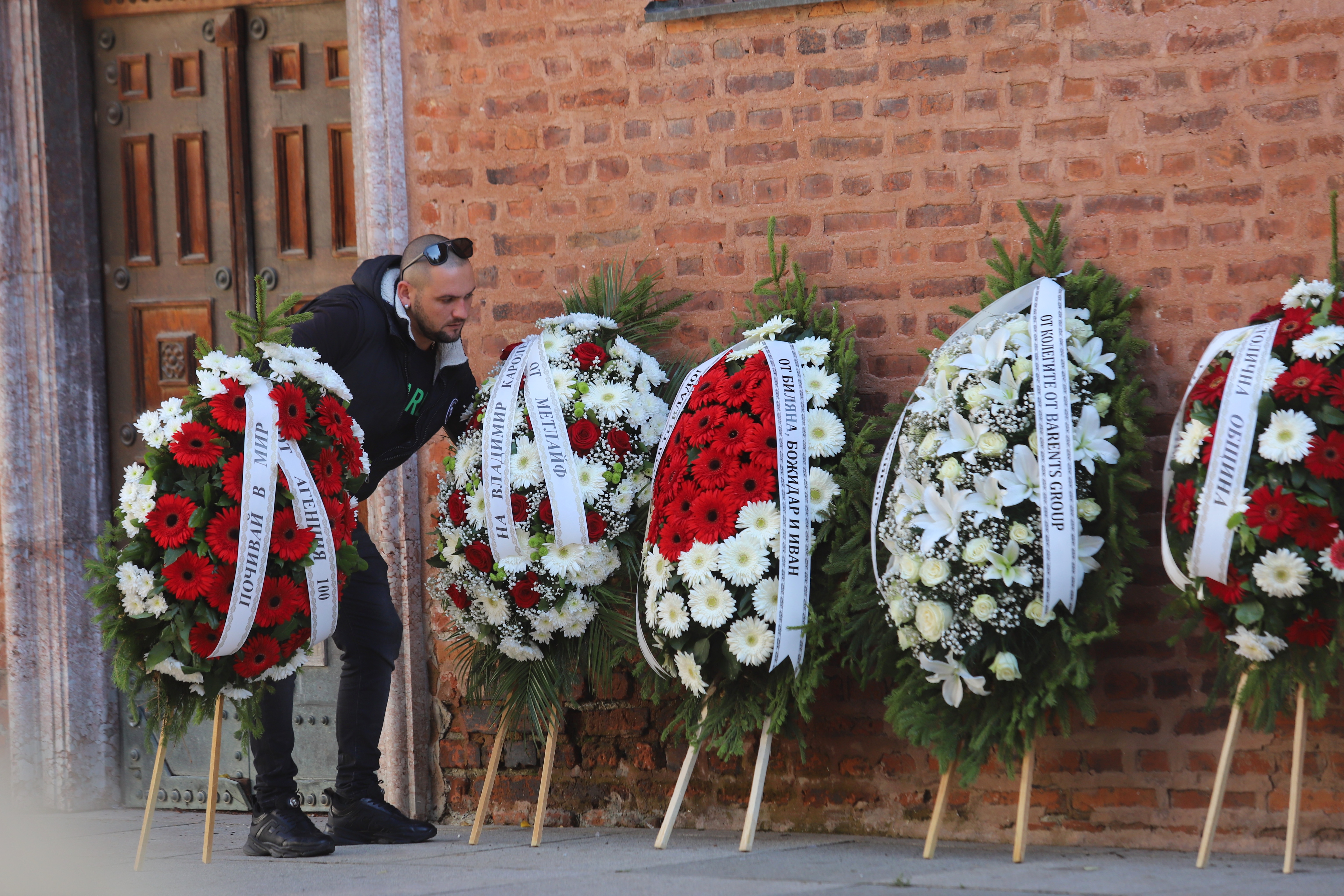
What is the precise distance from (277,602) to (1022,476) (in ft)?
6.87

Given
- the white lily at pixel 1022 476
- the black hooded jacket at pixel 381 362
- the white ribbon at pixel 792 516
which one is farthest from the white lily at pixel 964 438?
the black hooded jacket at pixel 381 362

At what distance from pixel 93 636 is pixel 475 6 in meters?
2.88

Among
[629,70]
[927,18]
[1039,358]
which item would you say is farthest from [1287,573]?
[629,70]

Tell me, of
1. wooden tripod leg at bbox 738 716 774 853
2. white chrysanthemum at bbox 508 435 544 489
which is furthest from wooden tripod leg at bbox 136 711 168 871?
wooden tripod leg at bbox 738 716 774 853

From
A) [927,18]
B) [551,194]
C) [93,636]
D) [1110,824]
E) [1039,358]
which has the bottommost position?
[1110,824]

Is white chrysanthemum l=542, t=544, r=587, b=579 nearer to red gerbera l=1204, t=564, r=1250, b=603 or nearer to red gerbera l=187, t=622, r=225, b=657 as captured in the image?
red gerbera l=187, t=622, r=225, b=657

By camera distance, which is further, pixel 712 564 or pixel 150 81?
pixel 150 81

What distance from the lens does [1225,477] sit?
3.75 metres

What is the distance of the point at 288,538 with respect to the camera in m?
4.21

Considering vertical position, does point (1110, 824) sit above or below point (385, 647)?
below

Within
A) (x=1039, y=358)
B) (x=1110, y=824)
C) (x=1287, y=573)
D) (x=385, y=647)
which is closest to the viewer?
(x=1287, y=573)

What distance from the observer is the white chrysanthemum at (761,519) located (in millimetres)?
4266

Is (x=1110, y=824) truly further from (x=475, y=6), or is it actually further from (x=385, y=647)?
(x=475, y=6)

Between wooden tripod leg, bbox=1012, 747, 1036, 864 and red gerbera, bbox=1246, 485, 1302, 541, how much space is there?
860 millimetres
